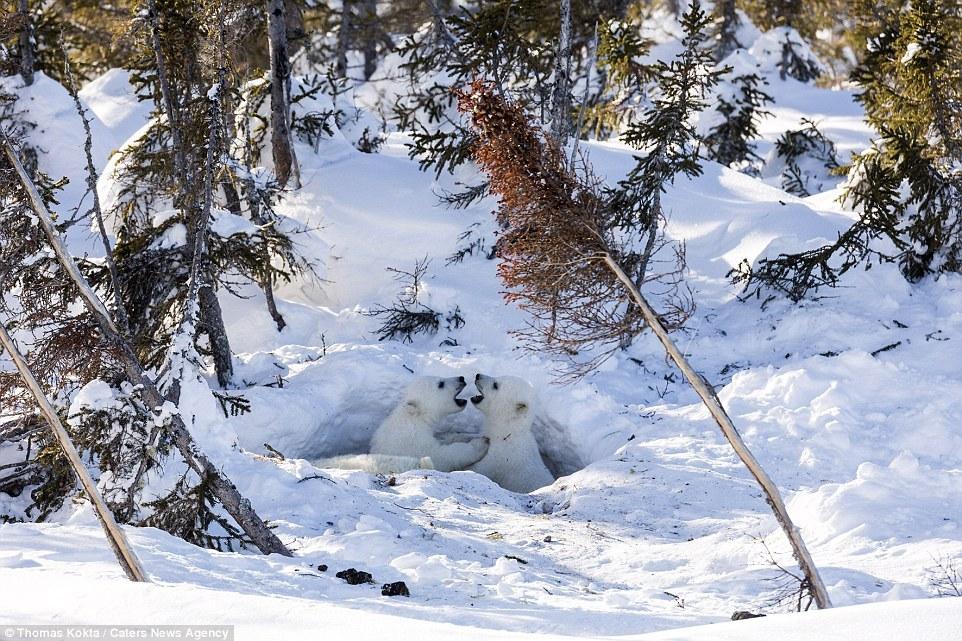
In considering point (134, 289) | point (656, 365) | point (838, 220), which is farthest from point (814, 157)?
point (134, 289)

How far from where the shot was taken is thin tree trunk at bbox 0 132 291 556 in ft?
19.9

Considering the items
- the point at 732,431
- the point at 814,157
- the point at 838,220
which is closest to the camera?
the point at 732,431

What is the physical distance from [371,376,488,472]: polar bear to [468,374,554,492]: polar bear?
0.21 m

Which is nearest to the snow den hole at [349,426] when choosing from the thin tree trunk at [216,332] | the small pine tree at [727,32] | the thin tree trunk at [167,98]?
the thin tree trunk at [216,332]

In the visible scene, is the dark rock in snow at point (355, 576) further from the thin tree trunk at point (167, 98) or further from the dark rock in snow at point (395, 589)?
the thin tree trunk at point (167, 98)

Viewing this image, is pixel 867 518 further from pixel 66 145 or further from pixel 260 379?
pixel 66 145

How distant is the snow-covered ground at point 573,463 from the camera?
4.80m

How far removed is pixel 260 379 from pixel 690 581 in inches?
235

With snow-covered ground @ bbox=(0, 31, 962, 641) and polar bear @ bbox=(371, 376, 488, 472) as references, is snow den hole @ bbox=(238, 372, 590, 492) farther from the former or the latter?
polar bear @ bbox=(371, 376, 488, 472)

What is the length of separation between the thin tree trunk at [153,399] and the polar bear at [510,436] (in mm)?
4073

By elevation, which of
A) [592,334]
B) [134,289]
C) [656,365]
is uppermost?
[592,334]

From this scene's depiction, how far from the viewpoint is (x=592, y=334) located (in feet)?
19.8

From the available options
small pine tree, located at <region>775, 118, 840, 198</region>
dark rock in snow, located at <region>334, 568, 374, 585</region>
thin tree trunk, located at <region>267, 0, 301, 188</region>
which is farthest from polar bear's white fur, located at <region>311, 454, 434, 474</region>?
small pine tree, located at <region>775, 118, 840, 198</region>

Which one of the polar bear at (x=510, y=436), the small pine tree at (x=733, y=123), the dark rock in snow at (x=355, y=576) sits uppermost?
the small pine tree at (x=733, y=123)
